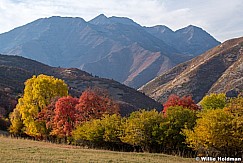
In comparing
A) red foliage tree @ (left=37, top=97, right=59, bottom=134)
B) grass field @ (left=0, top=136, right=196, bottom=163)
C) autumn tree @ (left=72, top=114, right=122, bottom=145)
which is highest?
red foliage tree @ (left=37, top=97, right=59, bottom=134)

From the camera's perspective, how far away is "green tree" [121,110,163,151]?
5147cm

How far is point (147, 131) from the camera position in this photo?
52.1 metres

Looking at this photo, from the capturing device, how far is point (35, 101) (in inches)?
2756

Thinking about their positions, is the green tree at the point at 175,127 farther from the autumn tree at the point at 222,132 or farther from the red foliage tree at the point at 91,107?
the red foliage tree at the point at 91,107

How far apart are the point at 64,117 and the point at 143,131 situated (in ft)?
63.9

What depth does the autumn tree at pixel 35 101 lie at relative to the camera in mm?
68688

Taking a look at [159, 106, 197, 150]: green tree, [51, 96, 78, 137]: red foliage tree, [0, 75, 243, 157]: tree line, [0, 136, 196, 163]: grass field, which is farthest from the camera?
[51, 96, 78, 137]: red foliage tree

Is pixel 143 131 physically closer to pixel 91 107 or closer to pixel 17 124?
pixel 91 107

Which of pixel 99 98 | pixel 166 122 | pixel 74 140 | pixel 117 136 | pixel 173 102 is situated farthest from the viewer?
pixel 173 102

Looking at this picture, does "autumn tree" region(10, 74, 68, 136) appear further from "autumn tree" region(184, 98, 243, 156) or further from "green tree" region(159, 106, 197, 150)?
"autumn tree" region(184, 98, 243, 156)

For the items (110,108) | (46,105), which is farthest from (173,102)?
(46,105)

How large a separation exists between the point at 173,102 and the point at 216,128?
44.6 m

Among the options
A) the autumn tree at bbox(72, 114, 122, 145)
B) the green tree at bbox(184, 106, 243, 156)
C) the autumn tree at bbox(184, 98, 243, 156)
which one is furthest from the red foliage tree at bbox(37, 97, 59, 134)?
the green tree at bbox(184, 106, 243, 156)

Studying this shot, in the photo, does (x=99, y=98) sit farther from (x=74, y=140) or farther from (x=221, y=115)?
(x=221, y=115)
